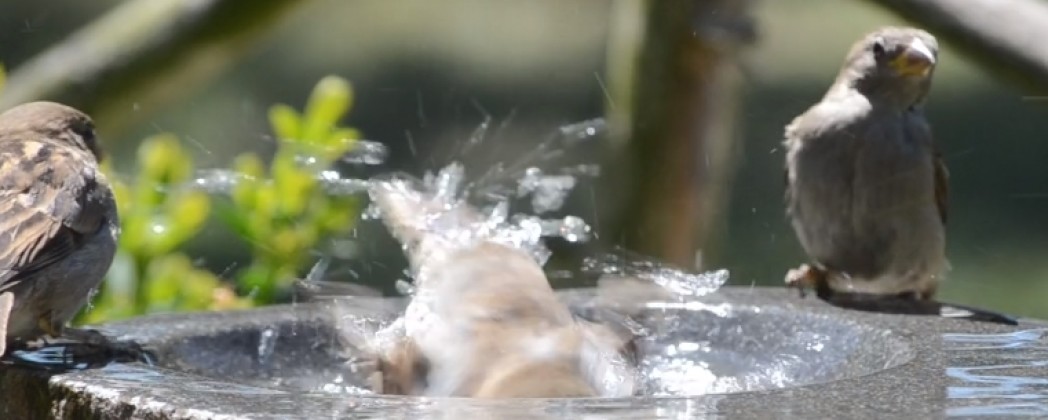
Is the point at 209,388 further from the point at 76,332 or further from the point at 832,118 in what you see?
the point at 832,118

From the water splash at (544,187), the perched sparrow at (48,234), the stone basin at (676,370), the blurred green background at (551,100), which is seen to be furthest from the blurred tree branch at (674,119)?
the blurred green background at (551,100)

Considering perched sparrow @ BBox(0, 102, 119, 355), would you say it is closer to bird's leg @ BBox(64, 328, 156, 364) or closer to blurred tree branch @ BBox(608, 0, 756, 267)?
bird's leg @ BBox(64, 328, 156, 364)

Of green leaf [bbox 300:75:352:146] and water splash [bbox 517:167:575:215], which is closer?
water splash [bbox 517:167:575:215]

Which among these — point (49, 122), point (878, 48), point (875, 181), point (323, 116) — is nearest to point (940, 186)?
point (875, 181)

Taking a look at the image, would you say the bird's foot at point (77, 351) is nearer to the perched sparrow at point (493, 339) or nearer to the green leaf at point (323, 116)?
the perched sparrow at point (493, 339)

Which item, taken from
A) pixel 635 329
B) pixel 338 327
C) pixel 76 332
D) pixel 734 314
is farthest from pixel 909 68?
pixel 76 332

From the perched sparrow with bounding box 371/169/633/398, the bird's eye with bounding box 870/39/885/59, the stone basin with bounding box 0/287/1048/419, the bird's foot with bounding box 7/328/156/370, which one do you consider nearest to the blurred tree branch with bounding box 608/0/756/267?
the stone basin with bounding box 0/287/1048/419

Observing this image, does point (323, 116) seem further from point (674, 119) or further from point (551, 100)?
point (551, 100)
